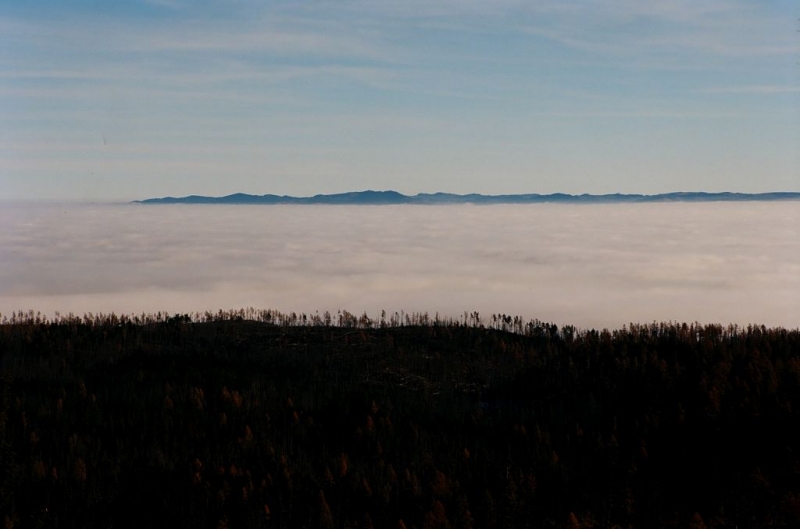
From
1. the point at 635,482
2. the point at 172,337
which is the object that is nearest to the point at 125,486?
the point at 635,482

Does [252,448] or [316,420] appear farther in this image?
[316,420]

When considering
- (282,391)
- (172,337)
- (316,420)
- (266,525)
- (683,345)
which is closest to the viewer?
(266,525)

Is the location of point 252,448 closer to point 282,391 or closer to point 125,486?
point 125,486

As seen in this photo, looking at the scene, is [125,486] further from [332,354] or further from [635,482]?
[332,354]

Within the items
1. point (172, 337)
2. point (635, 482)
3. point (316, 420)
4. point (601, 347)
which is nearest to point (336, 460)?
point (316, 420)

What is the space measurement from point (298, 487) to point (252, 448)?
1656 millimetres

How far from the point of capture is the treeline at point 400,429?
9.93 metres

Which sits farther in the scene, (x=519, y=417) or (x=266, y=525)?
(x=519, y=417)

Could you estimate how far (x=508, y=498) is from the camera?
9.66m

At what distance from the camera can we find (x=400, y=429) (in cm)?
1297

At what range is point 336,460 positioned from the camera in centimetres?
1148

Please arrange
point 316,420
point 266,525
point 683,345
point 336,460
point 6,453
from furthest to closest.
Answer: point 683,345, point 316,420, point 336,460, point 6,453, point 266,525

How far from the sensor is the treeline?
32.6ft

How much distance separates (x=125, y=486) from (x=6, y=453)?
57.1 inches
